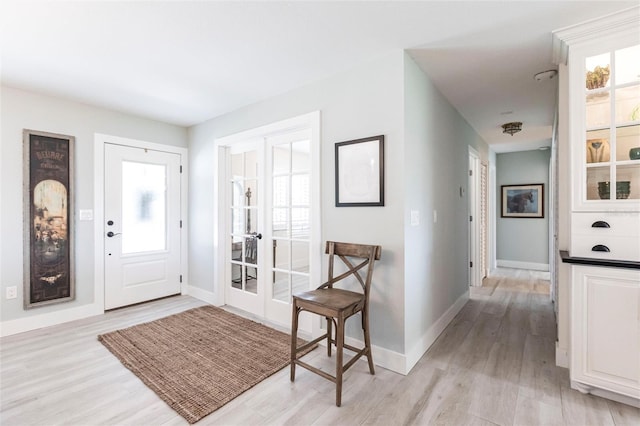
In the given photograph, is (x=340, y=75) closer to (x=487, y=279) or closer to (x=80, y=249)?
(x=80, y=249)

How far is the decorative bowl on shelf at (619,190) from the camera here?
1.90 metres

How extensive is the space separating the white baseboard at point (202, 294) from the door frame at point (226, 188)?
0.07m

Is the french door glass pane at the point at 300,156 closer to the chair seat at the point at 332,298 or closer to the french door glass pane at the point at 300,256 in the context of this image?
the french door glass pane at the point at 300,256

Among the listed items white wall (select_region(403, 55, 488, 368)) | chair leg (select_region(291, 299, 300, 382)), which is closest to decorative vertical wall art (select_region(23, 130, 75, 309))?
chair leg (select_region(291, 299, 300, 382))

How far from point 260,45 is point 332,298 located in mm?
1943

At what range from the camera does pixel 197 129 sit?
423 cm

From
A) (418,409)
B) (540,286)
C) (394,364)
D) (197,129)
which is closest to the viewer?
(418,409)

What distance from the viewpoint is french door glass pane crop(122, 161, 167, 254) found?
3.80m

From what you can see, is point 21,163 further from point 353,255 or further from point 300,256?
point 353,255

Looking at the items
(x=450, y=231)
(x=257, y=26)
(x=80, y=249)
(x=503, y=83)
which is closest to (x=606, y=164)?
(x=503, y=83)

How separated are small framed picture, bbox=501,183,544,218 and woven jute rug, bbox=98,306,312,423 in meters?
5.64

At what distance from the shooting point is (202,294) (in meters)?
4.09

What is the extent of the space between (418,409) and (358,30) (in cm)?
250

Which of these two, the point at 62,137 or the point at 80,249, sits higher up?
the point at 62,137
